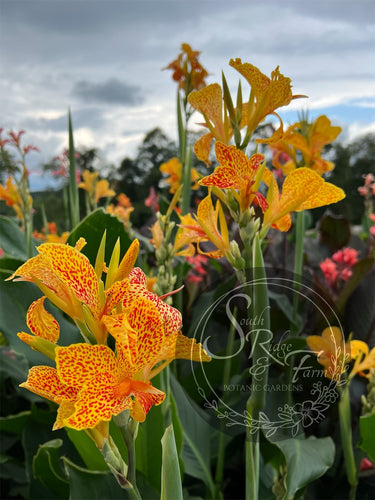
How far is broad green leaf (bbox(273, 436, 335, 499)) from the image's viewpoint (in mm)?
581

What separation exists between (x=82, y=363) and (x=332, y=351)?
37cm

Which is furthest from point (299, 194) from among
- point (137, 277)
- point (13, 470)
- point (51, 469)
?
point (13, 470)

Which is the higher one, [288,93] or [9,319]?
[288,93]

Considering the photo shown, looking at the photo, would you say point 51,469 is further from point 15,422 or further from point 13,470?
point 13,470

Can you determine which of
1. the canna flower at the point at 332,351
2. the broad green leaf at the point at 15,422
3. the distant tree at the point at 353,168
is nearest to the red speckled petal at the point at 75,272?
the canna flower at the point at 332,351

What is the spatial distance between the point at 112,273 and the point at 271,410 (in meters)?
0.30

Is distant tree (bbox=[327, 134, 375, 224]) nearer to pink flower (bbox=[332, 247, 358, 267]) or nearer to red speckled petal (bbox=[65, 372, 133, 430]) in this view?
pink flower (bbox=[332, 247, 358, 267])

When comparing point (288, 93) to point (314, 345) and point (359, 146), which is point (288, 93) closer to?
point (314, 345)

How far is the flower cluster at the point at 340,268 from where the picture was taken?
3.43 feet

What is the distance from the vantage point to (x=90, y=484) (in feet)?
1.89

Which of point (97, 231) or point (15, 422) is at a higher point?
point (97, 231)

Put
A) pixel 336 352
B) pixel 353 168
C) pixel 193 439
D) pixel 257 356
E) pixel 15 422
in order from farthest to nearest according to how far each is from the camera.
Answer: pixel 353 168, pixel 15 422, pixel 193 439, pixel 336 352, pixel 257 356

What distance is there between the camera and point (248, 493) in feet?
1.38

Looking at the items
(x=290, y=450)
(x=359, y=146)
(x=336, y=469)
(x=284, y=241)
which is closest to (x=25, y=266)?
(x=290, y=450)
